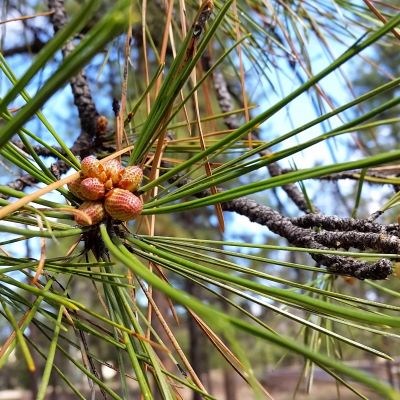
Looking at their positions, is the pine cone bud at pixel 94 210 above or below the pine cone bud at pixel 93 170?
below

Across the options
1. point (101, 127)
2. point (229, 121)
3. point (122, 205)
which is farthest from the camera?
point (229, 121)

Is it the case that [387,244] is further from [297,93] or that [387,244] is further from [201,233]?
[201,233]

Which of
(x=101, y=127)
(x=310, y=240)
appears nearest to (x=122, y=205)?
(x=310, y=240)

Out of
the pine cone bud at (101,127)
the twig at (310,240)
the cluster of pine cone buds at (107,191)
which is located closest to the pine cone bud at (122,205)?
the cluster of pine cone buds at (107,191)

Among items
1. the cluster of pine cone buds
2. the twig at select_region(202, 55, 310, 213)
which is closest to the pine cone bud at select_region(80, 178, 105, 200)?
the cluster of pine cone buds

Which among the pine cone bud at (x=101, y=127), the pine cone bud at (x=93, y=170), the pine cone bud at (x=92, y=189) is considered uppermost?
the pine cone bud at (x=101, y=127)

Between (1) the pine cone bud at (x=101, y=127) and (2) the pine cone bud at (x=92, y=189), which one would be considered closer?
(2) the pine cone bud at (x=92, y=189)

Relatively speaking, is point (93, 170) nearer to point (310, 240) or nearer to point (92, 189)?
point (92, 189)

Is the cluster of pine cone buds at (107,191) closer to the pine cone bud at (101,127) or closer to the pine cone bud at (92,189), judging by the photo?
the pine cone bud at (92,189)
